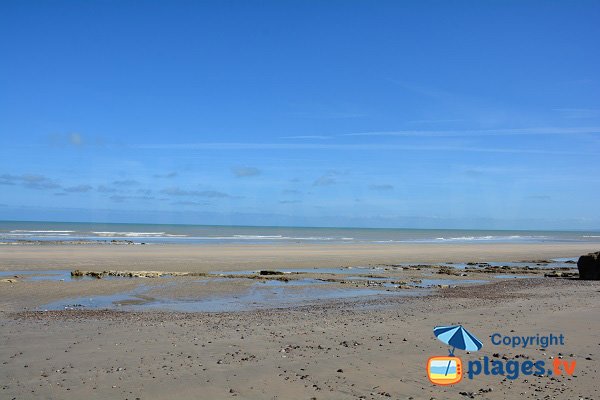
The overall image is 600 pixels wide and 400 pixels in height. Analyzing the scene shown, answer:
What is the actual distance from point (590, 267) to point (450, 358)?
18398mm

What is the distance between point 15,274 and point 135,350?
18.0m

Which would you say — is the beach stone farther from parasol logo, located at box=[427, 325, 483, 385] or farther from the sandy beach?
parasol logo, located at box=[427, 325, 483, 385]

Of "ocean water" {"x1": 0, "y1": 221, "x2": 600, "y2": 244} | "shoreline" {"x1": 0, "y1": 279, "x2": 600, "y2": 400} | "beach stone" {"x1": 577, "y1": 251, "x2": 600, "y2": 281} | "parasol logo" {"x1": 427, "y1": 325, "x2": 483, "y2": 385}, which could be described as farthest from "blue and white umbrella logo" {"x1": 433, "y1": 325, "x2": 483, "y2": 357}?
"ocean water" {"x1": 0, "y1": 221, "x2": 600, "y2": 244}

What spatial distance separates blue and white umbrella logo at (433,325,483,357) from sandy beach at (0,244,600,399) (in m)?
0.18

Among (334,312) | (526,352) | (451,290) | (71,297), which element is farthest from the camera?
(451,290)

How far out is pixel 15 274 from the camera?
23.9 m

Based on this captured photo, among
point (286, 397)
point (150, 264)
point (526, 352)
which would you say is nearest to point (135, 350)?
point (286, 397)

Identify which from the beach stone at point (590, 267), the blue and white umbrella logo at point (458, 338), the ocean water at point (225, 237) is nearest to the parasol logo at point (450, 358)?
the blue and white umbrella logo at point (458, 338)

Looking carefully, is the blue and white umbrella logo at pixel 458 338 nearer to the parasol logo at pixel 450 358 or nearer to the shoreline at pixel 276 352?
the parasol logo at pixel 450 358

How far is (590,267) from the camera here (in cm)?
2352

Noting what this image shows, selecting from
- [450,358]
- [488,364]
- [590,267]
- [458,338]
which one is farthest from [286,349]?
[590,267]

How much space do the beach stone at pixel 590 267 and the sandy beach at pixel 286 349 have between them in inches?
307

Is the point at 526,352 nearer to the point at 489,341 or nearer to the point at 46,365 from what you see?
the point at 489,341

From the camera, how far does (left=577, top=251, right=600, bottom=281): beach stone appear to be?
23.2 m
